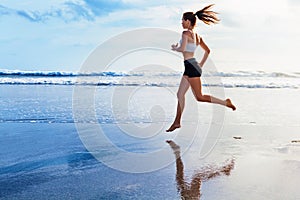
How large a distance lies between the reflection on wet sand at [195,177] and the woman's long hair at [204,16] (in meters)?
2.49

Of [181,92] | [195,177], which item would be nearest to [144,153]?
[195,177]

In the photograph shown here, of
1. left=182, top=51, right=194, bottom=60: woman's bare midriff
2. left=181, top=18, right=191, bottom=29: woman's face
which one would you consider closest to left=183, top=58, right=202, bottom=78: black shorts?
left=182, top=51, right=194, bottom=60: woman's bare midriff

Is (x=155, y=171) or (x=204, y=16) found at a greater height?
(x=204, y=16)

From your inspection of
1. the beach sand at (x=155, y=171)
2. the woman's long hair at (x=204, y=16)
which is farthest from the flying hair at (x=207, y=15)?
the beach sand at (x=155, y=171)

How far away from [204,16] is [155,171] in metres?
→ 3.24

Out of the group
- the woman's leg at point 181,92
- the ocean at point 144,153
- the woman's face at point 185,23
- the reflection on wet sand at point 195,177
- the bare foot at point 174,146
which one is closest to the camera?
the reflection on wet sand at point 195,177

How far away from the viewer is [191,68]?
6438mm

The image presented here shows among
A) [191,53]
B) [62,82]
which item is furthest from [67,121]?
[62,82]

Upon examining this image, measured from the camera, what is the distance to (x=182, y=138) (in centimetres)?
667

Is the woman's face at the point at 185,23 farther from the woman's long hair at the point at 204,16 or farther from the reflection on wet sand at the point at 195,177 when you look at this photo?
the reflection on wet sand at the point at 195,177

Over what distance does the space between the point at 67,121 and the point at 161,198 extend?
521cm

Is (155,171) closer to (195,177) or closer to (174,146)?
(195,177)

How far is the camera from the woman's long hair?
6441 mm

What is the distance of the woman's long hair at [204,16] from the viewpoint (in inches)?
254
